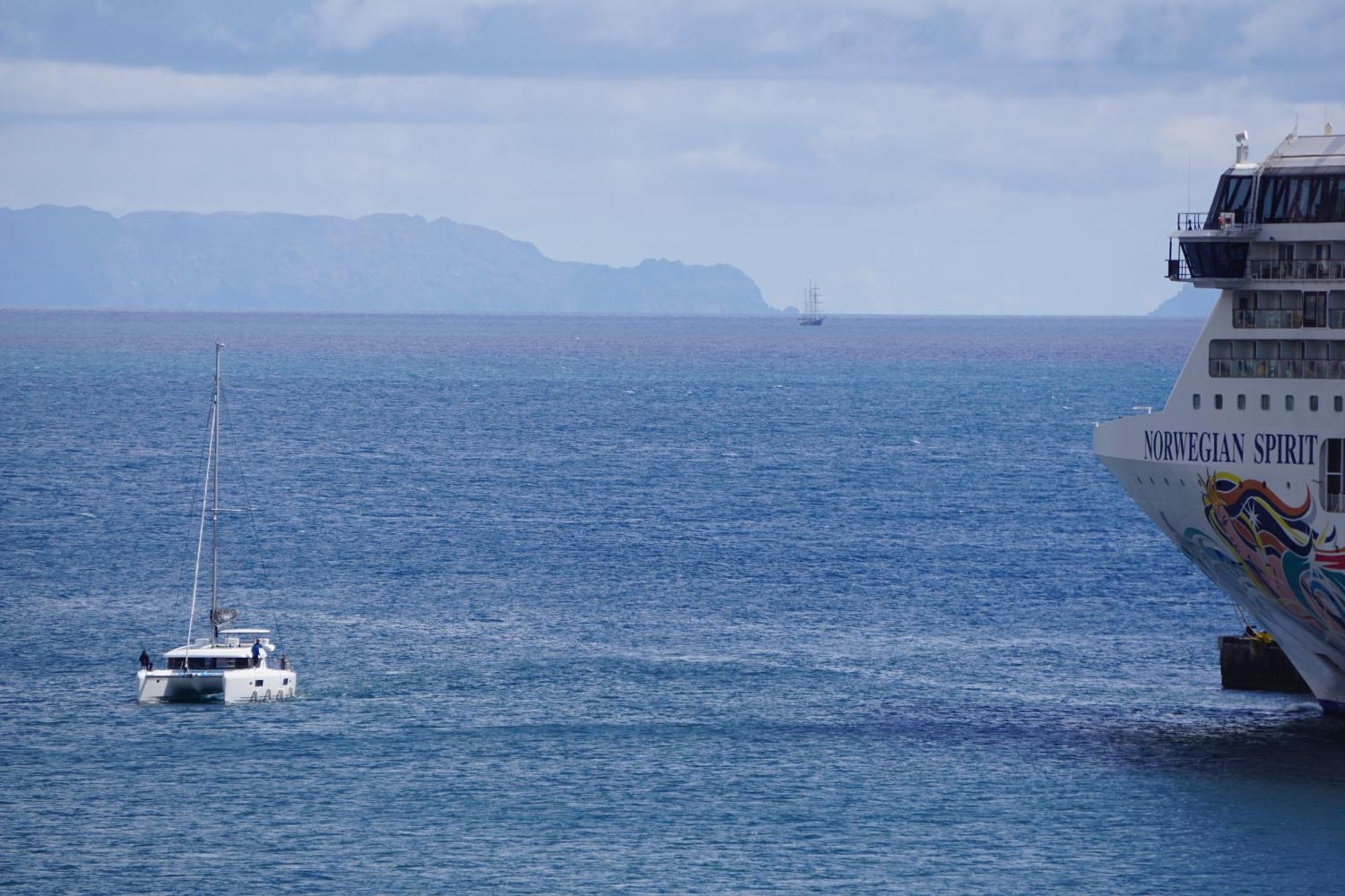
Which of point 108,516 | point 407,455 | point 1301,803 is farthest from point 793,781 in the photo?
point 407,455

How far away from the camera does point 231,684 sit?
2832 inches

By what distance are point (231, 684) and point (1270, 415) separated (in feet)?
117

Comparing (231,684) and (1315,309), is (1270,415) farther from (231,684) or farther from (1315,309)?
(231,684)

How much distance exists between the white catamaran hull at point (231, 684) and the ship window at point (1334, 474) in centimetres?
3464

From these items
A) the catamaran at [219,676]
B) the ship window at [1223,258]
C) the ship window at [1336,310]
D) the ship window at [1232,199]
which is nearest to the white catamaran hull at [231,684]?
the catamaran at [219,676]

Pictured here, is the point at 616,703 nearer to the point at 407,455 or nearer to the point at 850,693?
the point at 850,693

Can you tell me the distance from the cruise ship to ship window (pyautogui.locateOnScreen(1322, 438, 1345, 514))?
4 cm

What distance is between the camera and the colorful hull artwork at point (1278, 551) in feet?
201

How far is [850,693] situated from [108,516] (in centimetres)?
5789

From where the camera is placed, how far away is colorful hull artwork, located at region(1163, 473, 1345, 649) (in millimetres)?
61250

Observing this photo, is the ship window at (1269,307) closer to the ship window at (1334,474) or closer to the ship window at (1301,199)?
the ship window at (1301,199)

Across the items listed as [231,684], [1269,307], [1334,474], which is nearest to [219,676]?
[231,684]

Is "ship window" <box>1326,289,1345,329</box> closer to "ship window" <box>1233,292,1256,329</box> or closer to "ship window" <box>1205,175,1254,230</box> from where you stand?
"ship window" <box>1233,292,1256,329</box>

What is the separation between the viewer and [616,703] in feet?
233
